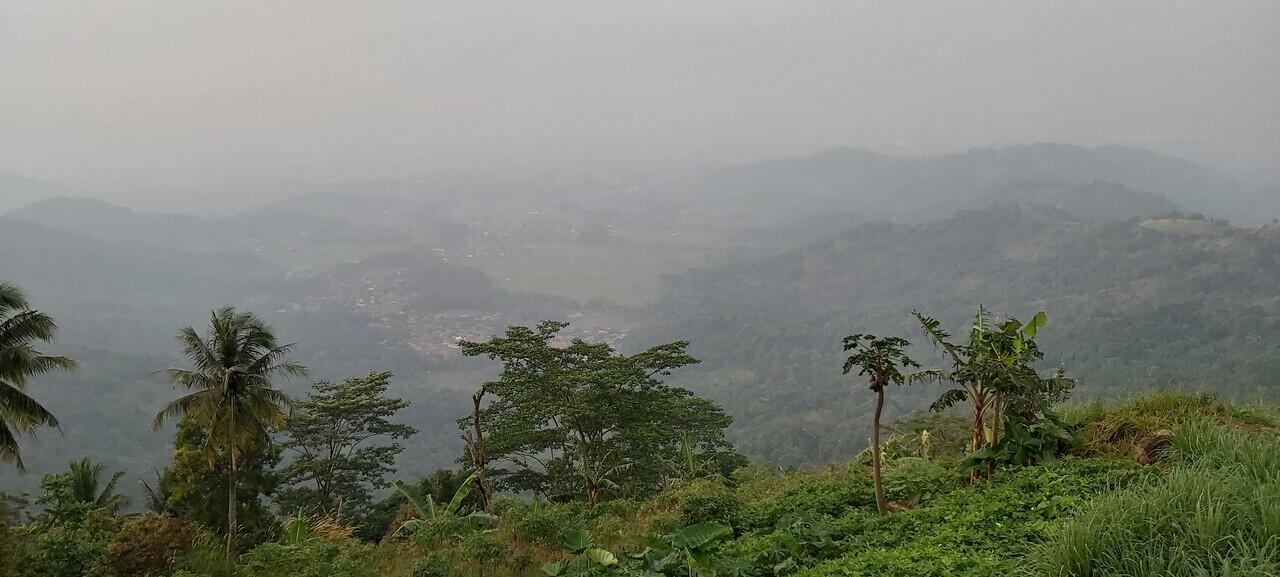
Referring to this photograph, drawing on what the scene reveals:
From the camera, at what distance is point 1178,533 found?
413 centimetres

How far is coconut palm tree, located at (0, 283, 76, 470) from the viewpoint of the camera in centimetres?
1491

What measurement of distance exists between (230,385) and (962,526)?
19854 mm

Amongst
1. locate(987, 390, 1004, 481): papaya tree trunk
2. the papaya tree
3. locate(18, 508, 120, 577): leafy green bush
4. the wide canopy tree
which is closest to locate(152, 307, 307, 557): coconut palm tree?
the wide canopy tree

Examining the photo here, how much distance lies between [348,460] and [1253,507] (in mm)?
37995

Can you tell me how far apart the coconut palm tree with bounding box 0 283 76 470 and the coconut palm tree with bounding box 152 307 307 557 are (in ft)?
11.3

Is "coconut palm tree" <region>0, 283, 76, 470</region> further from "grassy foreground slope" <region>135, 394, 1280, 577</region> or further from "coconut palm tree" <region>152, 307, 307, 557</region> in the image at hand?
"grassy foreground slope" <region>135, 394, 1280, 577</region>

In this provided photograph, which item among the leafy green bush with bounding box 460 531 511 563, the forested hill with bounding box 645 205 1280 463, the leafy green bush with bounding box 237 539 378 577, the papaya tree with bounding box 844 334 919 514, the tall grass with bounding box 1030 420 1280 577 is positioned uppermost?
the papaya tree with bounding box 844 334 919 514

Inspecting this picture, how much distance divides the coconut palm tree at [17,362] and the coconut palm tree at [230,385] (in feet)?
11.3

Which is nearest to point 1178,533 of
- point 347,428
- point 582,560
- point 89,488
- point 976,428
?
point 976,428

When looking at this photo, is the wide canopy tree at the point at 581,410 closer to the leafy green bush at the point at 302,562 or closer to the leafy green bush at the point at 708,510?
the leafy green bush at the point at 302,562

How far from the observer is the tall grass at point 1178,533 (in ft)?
12.7

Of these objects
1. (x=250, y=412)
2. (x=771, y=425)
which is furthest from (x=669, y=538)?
(x=771, y=425)

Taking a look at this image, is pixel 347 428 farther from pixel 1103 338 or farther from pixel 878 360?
pixel 1103 338

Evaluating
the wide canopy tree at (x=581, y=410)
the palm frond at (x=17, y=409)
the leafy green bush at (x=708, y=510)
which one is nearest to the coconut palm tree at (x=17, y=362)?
the palm frond at (x=17, y=409)
